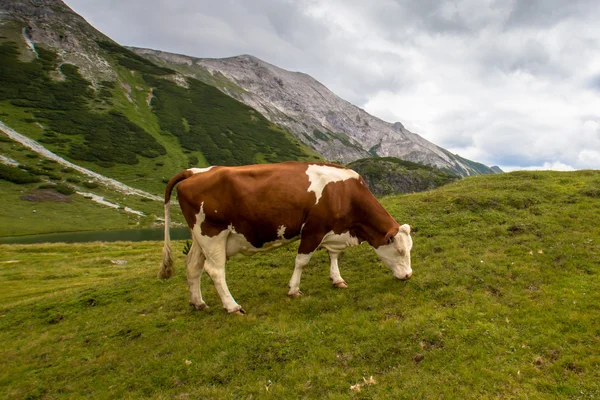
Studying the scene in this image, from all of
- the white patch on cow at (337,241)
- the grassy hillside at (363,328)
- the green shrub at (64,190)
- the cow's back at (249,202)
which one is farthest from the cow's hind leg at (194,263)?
the green shrub at (64,190)

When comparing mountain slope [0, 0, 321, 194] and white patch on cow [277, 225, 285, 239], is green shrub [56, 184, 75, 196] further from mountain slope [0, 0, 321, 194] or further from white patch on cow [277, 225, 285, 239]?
white patch on cow [277, 225, 285, 239]

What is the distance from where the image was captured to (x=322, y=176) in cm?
939

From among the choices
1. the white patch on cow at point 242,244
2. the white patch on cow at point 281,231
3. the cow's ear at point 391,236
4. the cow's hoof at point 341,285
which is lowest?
the cow's hoof at point 341,285

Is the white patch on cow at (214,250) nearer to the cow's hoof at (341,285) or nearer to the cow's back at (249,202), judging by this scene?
the cow's back at (249,202)

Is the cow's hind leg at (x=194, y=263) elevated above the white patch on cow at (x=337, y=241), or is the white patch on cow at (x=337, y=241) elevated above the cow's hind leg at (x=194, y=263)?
the white patch on cow at (x=337, y=241)

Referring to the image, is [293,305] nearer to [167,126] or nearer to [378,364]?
[378,364]

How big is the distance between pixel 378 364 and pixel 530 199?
43.6ft

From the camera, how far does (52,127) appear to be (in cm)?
8925

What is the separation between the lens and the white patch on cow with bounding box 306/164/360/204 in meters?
9.17

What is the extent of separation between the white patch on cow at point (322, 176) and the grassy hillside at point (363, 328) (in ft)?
10.7

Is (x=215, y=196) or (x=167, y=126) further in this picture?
(x=167, y=126)

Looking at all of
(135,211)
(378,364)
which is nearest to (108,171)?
(135,211)

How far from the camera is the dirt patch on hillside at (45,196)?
205ft

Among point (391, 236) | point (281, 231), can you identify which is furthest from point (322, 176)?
point (391, 236)
